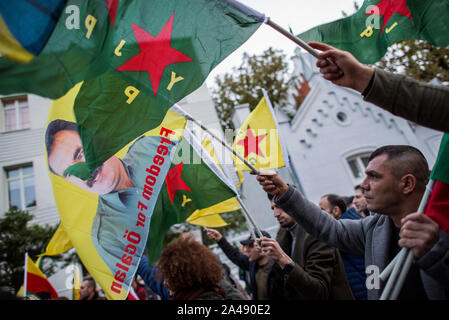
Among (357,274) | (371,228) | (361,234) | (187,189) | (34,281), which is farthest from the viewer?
(34,281)

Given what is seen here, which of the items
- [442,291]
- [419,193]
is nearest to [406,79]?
[419,193]

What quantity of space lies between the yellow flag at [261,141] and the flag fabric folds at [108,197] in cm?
129

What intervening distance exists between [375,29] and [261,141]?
70.8 inches

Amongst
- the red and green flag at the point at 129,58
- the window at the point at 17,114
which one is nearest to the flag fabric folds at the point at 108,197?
the red and green flag at the point at 129,58

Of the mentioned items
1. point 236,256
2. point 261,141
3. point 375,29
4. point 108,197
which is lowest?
point 236,256

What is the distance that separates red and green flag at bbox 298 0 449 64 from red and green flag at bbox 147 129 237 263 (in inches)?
63.9

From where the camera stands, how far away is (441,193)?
4.75 feet

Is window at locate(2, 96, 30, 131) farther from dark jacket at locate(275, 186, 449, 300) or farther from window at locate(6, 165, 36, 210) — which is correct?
dark jacket at locate(275, 186, 449, 300)

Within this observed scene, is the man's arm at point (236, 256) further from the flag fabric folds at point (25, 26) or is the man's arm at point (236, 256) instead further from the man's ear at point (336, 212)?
the flag fabric folds at point (25, 26)

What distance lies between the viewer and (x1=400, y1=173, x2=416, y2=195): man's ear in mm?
1868

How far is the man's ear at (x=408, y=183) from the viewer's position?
6.13 feet

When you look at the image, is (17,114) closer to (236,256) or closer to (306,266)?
(236,256)

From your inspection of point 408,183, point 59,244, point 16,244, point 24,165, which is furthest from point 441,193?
point 24,165
